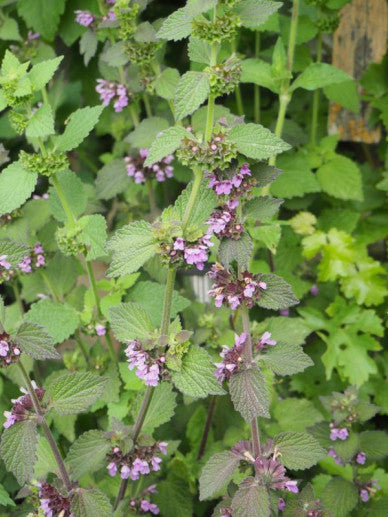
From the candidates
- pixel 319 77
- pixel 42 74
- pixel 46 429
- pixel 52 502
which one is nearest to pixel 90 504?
pixel 52 502

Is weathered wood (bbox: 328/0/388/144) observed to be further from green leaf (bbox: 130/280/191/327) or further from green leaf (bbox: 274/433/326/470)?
green leaf (bbox: 274/433/326/470)

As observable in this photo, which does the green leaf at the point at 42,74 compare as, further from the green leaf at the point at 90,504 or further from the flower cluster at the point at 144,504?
the flower cluster at the point at 144,504

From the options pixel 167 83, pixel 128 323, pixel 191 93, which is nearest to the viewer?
pixel 191 93

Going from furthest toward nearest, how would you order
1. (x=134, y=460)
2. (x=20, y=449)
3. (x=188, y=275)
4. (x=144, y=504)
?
(x=188, y=275)
(x=144, y=504)
(x=134, y=460)
(x=20, y=449)

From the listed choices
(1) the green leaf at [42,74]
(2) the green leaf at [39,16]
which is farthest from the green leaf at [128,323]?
(2) the green leaf at [39,16]

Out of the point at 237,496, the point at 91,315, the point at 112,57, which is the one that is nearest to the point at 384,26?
the point at 112,57

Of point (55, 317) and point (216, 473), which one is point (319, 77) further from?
point (216, 473)

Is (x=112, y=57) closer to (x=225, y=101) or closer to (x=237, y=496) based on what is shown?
(x=225, y=101)
